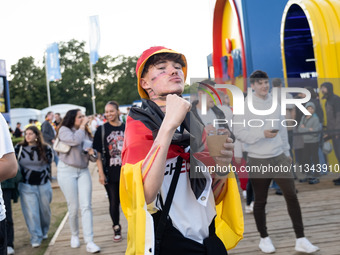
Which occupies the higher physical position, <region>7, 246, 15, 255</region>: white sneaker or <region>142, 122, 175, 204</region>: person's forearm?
<region>142, 122, 175, 204</region>: person's forearm

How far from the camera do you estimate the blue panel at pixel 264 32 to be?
29.8ft

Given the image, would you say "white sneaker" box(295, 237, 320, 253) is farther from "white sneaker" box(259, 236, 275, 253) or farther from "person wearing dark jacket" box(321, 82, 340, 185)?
"person wearing dark jacket" box(321, 82, 340, 185)

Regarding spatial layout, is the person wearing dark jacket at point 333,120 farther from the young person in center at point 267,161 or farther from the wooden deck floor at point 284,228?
the wooden deck floor at point 284,228

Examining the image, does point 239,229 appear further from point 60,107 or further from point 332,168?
point 60,107

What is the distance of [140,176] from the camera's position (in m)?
1.58

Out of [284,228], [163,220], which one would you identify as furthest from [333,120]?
[284,228]

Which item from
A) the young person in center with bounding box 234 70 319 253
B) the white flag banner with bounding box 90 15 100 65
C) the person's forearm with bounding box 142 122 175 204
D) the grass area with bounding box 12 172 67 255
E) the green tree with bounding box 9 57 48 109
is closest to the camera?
the person's forearm with bounding box 142 122 175 204

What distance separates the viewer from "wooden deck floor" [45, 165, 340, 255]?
178 inches

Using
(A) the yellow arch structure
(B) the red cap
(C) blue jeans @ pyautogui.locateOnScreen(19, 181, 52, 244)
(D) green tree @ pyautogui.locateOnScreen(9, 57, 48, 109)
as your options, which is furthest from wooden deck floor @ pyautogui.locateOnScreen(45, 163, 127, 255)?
(D) green tree @ pyautogui.locateOnScreen(9, 57, 48, 109)

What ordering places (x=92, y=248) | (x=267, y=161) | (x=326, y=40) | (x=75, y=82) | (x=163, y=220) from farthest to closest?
(x=75, y=82)
(x=326, y=40)
(x=92, y=248)
(x=267, y=161)
(x=163, y=220)

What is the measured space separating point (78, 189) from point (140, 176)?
3999mm

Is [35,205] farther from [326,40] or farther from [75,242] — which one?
[326,40]

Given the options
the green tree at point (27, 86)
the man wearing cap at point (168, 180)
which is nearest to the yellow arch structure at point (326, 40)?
the man wearing cap at point (168, 180)

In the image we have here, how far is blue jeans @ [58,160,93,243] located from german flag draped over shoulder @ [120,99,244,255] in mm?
3601
